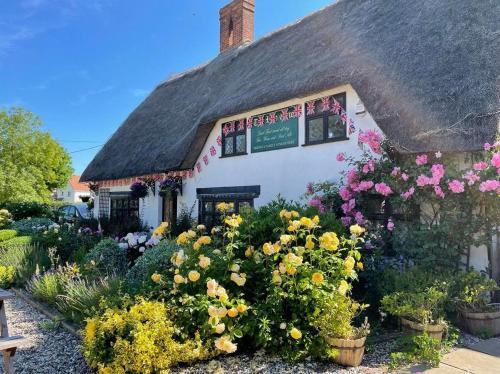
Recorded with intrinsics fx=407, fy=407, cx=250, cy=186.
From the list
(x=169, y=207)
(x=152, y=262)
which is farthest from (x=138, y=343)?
(x=169, y=207)

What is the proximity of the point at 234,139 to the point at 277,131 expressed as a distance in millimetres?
1761

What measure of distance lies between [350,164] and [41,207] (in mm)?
16171

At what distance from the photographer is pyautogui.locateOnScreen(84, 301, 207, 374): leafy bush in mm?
3262

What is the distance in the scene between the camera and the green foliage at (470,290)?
473cm

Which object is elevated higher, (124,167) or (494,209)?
(124,167)

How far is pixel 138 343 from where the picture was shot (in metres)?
3.23

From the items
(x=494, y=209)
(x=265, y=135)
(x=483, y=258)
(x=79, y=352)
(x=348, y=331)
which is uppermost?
(x=265, y=135)

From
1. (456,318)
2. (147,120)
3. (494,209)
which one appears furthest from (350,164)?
(147,120)

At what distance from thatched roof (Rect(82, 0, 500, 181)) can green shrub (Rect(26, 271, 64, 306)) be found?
16.8 ft

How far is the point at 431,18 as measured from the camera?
7.45 m

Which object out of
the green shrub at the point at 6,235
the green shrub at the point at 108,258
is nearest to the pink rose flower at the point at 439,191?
the green shrub at the point at 108,258

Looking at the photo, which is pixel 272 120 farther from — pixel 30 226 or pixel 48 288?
pixel 30 226

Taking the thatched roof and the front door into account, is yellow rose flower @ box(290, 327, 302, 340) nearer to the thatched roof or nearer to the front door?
the thatched roof

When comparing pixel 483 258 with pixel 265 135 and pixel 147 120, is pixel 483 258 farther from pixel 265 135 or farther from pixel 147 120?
pixel 147 120
